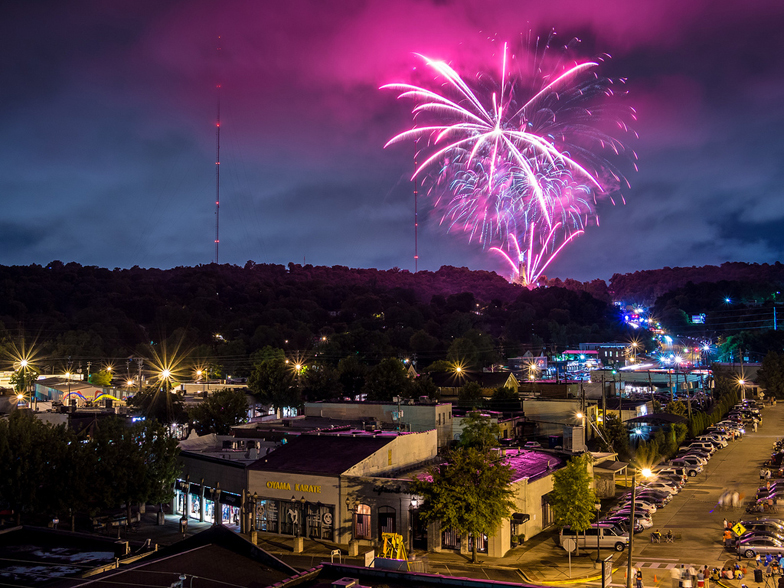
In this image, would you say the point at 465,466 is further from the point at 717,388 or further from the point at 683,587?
the point at 717,388

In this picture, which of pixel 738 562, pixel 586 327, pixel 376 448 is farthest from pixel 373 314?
pixel 738 562

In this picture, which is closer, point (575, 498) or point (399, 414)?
point (575, 498)

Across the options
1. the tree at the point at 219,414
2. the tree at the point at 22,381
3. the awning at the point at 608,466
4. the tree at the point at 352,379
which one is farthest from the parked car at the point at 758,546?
the tree at the point at 22,381

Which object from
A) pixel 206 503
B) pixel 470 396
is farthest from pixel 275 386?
pixel 206 503

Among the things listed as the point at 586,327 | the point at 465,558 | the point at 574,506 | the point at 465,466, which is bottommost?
the point at 465,558

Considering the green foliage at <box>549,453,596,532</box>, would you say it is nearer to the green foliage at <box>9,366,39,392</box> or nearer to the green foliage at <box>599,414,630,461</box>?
the green foliage at <box>599,414,630,461</box>

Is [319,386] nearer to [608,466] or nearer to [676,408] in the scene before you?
[676,408]

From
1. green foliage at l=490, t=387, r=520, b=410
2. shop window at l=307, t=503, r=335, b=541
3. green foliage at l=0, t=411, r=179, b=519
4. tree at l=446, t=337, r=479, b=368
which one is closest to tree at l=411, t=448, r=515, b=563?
shop window at l=307, t=503, r=335, b=541
